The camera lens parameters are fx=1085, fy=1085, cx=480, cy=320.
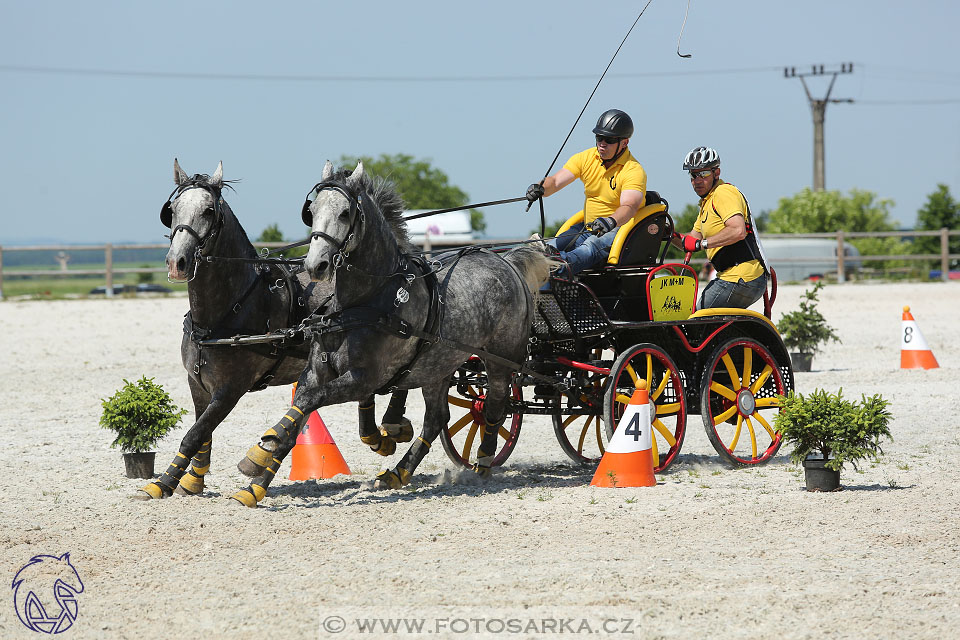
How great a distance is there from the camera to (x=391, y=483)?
7.20m

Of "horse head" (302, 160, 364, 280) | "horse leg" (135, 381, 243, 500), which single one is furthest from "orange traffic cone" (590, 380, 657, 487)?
"horse leg" (135, 381, 243, 500)

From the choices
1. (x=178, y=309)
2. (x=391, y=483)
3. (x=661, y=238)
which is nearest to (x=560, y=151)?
(x=661, y=238)

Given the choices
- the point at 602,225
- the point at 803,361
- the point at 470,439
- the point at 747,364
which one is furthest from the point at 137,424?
the point at 803,361

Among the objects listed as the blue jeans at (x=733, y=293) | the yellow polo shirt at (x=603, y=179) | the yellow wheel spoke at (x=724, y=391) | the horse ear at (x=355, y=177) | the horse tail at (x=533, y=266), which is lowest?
the yellow wheel spoke at (x=724, y=391)

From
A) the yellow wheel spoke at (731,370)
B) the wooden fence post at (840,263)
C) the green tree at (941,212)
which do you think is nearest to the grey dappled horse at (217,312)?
the yellow wheel spoke at (731,370)

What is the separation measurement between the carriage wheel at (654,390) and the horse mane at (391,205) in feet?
5.50

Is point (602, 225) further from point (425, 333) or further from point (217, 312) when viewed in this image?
point (217, 312)

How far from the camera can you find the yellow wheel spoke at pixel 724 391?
7977 millimetres

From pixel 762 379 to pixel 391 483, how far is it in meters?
3.07

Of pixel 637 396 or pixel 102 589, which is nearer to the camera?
pixel 102 589

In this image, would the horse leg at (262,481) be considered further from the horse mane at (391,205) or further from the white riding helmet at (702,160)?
the white riding helmet at (702,160)

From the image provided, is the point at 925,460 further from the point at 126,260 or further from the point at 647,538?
the point at 126,260

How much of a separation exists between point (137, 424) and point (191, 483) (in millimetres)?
1130

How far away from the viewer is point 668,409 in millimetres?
7805
